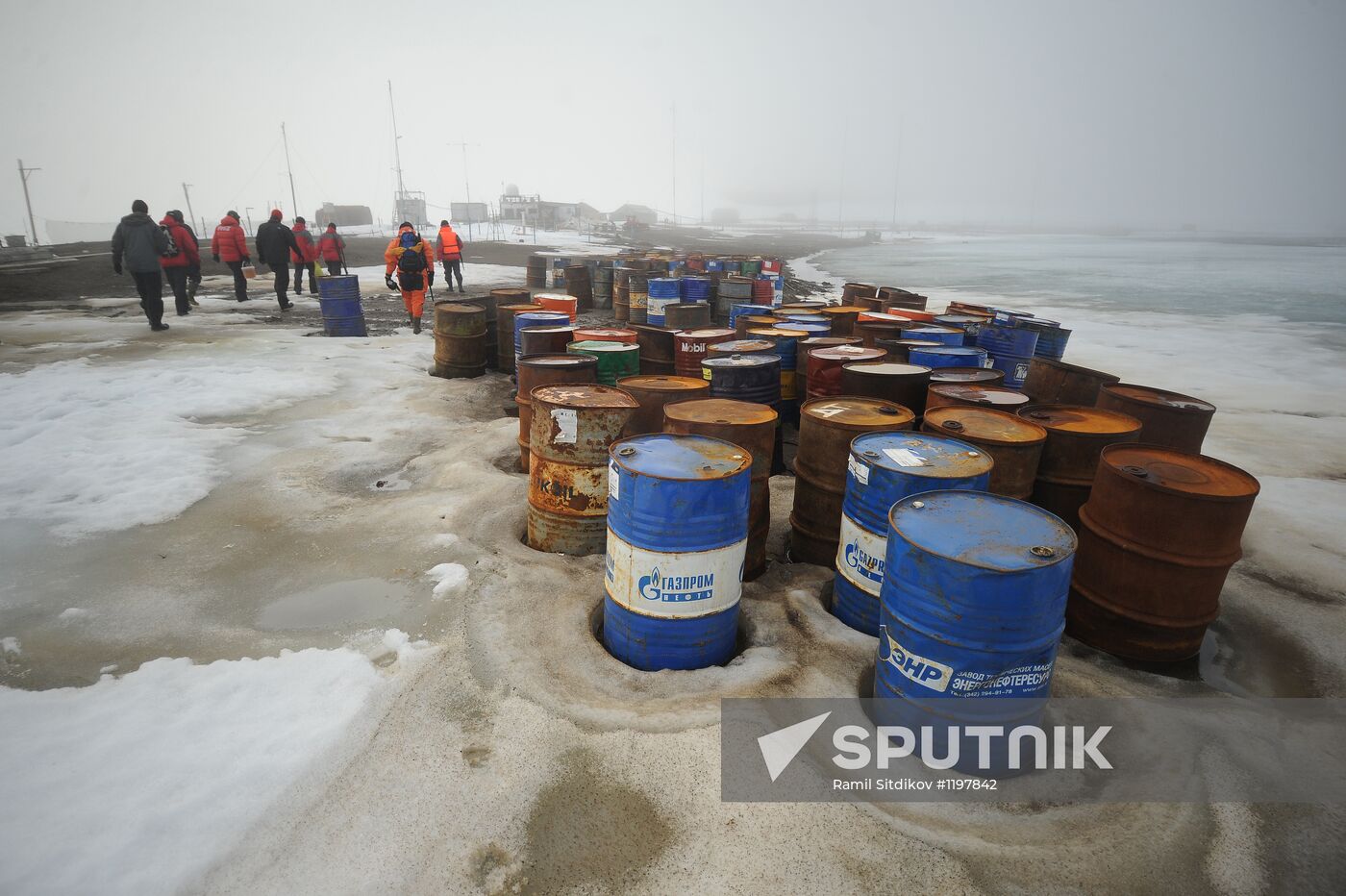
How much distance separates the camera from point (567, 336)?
21.2 feet

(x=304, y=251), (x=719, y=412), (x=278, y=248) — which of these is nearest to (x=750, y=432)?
(x=719, y=412)

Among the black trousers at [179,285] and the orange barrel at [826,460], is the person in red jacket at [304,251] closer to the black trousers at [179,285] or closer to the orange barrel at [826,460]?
the black trousers at [179,285]

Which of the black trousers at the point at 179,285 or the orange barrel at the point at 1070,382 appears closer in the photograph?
the orange barrel at the point at 1070,382

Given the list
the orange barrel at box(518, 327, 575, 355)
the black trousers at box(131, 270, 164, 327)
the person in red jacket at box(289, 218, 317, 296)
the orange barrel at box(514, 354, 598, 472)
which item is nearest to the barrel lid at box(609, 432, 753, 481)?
the orange barrel at box(514, 354, 598, 472)

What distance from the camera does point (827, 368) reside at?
17.6 feet

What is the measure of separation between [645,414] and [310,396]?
503cm

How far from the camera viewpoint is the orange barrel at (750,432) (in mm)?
3988

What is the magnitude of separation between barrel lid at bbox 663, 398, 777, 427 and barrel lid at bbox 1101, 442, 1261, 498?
6.65ft

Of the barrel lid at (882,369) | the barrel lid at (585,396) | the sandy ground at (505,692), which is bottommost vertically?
the sandy ground at (505,692)

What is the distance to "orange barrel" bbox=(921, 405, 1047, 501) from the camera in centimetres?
386

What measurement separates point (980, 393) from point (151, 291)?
11.9m

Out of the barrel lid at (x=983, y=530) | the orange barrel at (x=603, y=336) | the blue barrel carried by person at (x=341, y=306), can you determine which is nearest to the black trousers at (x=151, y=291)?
the blue barrel carried by person at (x=341, y=306)

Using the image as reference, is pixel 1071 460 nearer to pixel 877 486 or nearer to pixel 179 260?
pixel 877 486

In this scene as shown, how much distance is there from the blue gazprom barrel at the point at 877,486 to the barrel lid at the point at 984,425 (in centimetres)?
20
